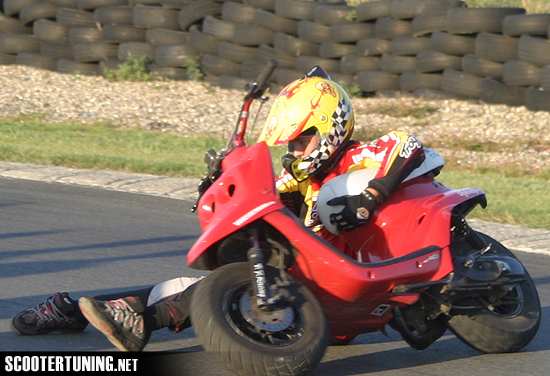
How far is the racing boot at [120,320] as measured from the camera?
144 inches

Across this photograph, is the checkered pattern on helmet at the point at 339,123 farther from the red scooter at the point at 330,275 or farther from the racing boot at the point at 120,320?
the racing boot at the point at 120,320

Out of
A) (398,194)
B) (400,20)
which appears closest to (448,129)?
(400,20)

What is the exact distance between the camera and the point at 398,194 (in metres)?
4.07

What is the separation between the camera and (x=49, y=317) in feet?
13.6

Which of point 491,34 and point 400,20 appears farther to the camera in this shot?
point 400,20

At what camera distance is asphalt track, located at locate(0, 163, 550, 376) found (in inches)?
160

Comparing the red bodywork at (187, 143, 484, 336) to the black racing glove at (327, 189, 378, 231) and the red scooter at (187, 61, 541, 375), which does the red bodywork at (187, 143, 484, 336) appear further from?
the black racing glove at (327, 189, 378, 231)

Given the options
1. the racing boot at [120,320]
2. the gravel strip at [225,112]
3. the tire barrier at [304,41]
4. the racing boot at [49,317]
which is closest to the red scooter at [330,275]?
the racing boot at [120,320]

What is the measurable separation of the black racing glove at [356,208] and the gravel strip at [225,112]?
286 inches

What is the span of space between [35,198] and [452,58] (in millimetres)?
7200

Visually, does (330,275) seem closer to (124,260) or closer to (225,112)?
(124,260)

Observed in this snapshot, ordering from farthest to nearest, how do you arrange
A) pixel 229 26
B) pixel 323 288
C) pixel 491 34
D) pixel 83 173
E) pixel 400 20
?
pixel 229 26 < pixel 400 20 < pixel 491 34 < pixel 83 173 < pixel 323 288

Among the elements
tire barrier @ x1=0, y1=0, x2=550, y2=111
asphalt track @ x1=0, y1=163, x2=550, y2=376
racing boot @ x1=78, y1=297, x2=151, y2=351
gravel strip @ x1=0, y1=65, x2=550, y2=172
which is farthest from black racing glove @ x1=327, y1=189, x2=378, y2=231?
tire barrier @ x1=0, y1=0, x2=550, y2=111

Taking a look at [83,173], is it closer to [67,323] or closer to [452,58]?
[67,323]
